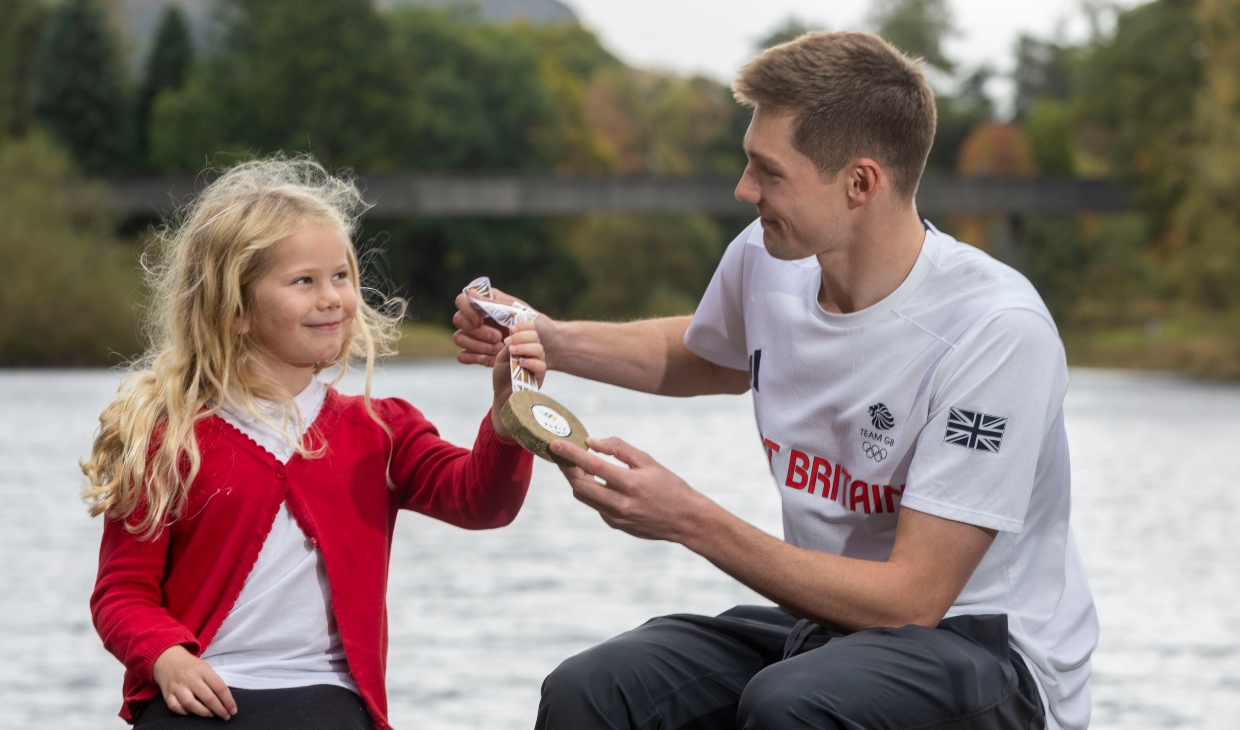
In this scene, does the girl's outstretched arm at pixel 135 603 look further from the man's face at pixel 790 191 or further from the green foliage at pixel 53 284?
the green foliage at pixel 53 284

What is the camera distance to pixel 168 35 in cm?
6272

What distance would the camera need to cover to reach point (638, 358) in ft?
11.9

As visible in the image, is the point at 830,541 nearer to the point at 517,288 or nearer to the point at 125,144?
the point at 517,288

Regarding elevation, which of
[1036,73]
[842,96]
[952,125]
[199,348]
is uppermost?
[1036,73]

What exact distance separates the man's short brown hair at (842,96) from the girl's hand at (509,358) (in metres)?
0.65

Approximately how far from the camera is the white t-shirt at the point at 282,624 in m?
2.76

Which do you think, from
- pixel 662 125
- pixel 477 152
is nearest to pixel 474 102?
pixel 477 152

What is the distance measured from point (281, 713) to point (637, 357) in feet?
4.28

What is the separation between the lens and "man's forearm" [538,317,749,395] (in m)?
3.53

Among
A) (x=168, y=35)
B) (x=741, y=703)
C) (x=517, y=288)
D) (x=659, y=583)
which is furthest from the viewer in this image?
(x=168, y=35)

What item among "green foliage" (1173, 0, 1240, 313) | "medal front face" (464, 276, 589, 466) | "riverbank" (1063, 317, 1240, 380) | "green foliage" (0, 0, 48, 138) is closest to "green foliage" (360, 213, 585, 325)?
"green foliage" (0, 0, 48, 138)

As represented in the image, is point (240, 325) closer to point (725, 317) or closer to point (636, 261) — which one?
point (725, 317)

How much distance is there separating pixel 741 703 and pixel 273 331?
1.15 meters

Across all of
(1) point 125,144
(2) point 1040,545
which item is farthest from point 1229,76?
(1) point 125,144
